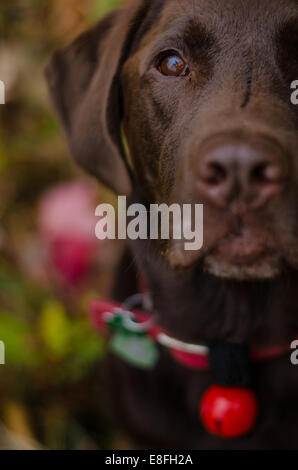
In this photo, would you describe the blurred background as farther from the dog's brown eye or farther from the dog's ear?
the dog's brown eye

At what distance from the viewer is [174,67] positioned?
4.78 feet

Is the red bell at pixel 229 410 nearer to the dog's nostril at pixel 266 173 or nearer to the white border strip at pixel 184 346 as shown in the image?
the white border strip at pixel 184 346

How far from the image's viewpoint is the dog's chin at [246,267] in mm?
1317

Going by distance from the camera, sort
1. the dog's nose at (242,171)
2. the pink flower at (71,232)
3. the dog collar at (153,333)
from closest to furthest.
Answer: the dog's nose at (242,171), the dog collar at (153,333), the pink flower at (71,232)

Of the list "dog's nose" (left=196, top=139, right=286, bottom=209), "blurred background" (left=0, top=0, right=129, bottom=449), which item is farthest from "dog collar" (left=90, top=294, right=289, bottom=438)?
"dog's nose" (left=196, top=139, right=286, bottom=209)

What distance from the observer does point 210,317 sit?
1.67m

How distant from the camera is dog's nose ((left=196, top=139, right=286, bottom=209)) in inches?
44.4

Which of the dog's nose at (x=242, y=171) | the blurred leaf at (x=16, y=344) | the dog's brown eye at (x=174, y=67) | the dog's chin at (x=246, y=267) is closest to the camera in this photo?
the dog's nose at (x=242, y=171)

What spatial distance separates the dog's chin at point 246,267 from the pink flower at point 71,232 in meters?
1.28

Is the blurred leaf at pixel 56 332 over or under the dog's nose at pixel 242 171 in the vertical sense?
under

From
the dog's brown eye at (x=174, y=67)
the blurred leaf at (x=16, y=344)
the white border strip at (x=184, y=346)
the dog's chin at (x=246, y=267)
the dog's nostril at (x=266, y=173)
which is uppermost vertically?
the dog's brown eye at (x=174, y=67)

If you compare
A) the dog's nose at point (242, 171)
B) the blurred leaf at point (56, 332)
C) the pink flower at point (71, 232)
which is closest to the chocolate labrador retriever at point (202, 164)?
the dog's nose at point (242, 171)

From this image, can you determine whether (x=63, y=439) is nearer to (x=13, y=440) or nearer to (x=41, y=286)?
(x=13, y=440)

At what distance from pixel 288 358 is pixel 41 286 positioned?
1.36m
